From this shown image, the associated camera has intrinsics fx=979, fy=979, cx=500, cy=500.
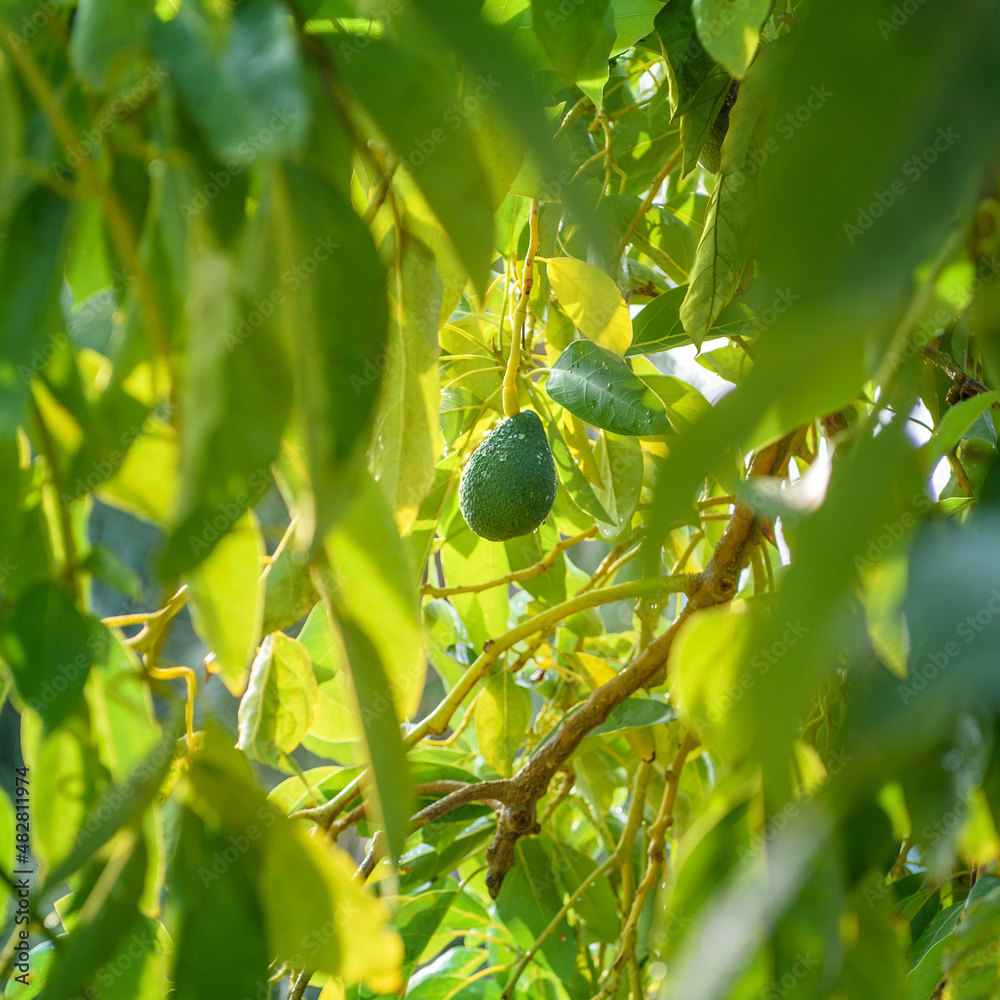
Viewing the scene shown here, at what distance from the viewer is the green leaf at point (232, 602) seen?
0.68 feet

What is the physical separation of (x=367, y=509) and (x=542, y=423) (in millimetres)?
434

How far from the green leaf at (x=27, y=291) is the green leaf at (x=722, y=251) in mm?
335

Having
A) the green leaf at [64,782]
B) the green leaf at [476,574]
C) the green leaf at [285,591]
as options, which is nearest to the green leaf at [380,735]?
the green leaf at [64,782]

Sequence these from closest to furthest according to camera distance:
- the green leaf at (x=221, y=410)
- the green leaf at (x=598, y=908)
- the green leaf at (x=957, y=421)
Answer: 1. the green leaf at (x=221, y=410)
2. the green leaf at (x=957, y=421)
3. the green leaf at (x=598, y=908)

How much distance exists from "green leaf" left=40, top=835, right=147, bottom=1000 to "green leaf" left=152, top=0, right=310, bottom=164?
5.0 inches

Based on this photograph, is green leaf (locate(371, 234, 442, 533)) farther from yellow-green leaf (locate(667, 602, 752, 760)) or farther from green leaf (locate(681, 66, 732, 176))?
green leaf (locate(681, 66, 732, 176))

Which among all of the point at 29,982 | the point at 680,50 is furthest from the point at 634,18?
the point at 29,982

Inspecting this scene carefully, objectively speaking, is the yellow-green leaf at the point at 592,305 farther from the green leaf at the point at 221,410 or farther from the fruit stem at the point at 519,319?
the green leaf at the point at 221,410

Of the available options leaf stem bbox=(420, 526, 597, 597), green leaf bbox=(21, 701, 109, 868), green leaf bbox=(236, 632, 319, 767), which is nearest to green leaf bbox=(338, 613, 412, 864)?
green leaf bbox=(21, 701, 109, 868)

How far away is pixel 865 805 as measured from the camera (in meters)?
0.19

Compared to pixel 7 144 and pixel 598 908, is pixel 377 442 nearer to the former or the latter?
pixel 7 144

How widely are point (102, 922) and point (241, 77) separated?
14 centimetres

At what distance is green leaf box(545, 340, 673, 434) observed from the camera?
481 millimetres

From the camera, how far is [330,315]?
7.0 inches
